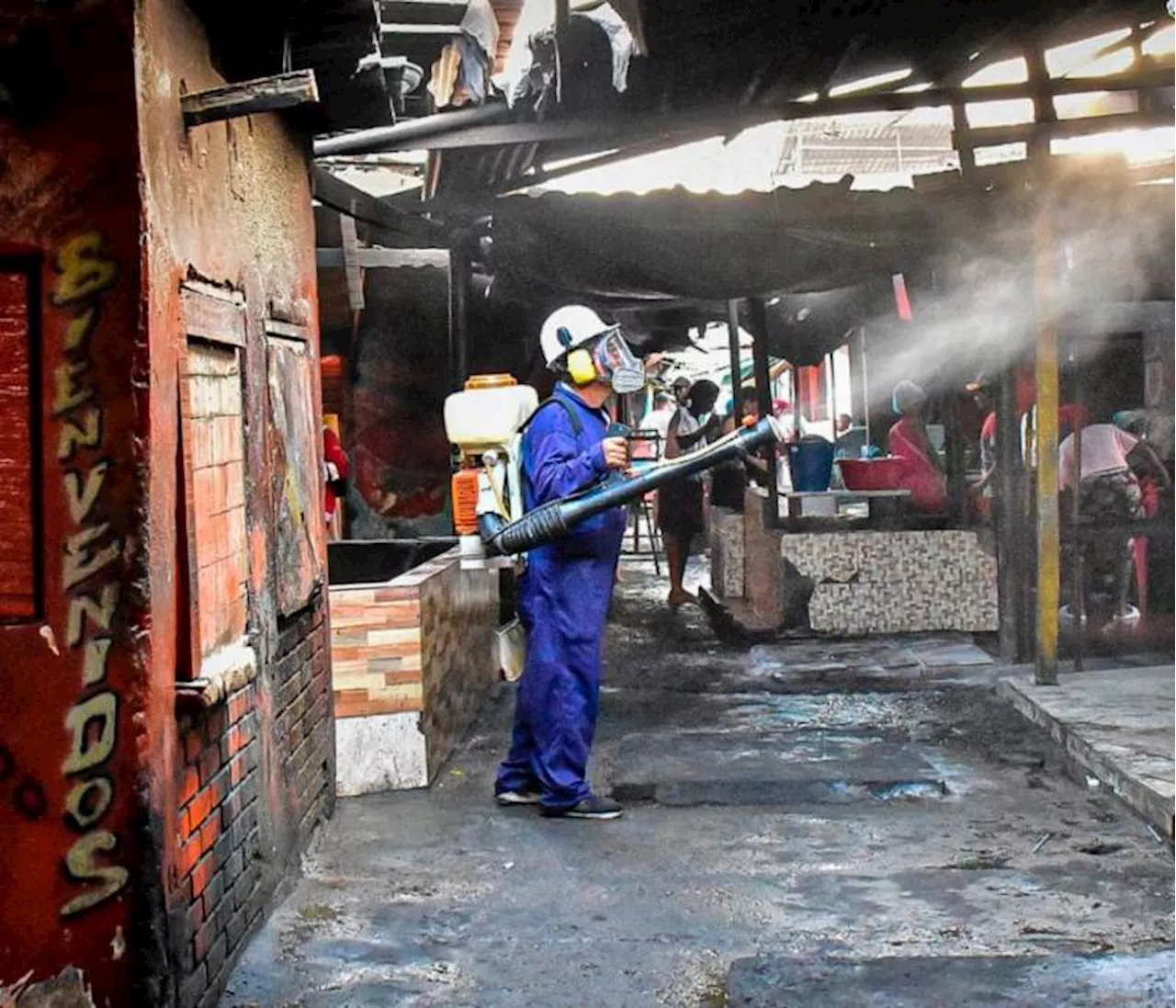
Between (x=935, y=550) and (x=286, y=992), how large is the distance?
7.94m

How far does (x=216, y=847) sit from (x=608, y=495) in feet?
8.23

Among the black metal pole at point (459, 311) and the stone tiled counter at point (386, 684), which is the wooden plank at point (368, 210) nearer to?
the black metal pole at point (459, 311)

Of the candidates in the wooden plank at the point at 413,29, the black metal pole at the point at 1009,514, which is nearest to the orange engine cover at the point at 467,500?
the black metal pole at the point at 1009,514

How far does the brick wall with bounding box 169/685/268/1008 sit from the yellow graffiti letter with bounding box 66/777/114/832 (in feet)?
0.95

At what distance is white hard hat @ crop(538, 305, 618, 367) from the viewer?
21.9 ft

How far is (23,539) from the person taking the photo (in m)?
3.89

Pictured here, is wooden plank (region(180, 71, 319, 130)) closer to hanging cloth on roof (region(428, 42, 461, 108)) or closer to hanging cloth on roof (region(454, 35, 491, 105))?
hanging cloth on roof (region(454, 35, 491, 105))

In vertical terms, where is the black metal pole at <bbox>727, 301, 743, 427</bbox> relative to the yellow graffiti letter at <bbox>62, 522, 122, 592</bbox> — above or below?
above

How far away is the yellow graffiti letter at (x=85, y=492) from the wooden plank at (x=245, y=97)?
1.20 metres

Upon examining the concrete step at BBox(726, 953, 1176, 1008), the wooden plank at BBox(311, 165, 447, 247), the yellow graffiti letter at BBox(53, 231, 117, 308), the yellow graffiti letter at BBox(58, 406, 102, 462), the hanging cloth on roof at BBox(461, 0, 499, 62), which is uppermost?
the hanging cloth on roof at BBox(461, 0, 499, 62)

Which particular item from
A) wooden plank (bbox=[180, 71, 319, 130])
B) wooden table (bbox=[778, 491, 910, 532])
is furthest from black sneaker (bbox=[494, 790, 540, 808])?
wooden table (bbox=[778, 491, 910, 532])

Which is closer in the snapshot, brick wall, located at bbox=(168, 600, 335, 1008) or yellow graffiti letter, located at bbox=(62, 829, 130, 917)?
yellow graffiti letter, located at bbox=(62, 829, 130, 917)

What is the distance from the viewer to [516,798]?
685 centimetres

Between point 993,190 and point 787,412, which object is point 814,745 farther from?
point 787,412
